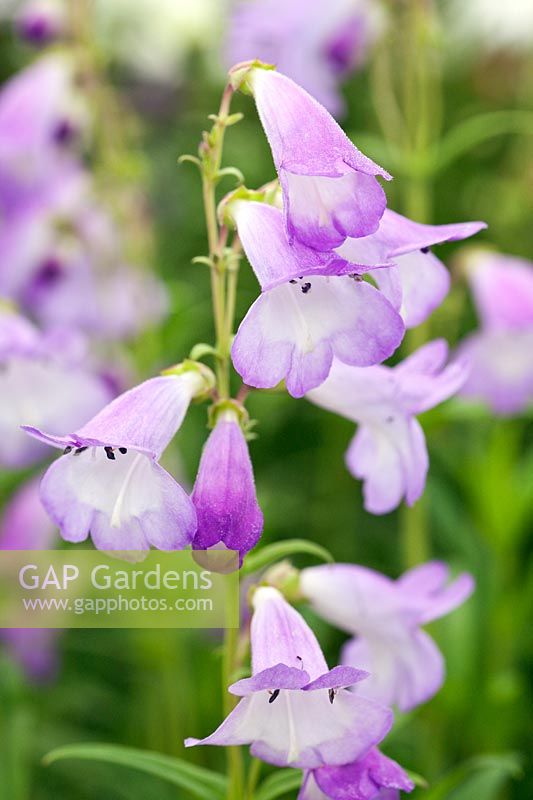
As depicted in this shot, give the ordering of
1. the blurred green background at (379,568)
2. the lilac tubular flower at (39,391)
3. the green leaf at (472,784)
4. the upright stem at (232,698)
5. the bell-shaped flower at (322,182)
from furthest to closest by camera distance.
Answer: the blurred green background at (379,568), the lilac tubular flower at (39,391), the green leaf at (472,784), the upright stem at (232,698), the bell-shaped flower at (322,182)

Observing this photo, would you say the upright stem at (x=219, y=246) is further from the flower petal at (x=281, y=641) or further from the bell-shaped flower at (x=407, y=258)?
the flower petal at (x=281, y=641)

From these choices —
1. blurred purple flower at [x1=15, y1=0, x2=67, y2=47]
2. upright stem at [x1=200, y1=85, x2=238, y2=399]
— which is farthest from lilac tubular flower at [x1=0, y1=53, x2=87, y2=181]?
upright stem at [x1=200, y1=85, x2=238, y2=399]

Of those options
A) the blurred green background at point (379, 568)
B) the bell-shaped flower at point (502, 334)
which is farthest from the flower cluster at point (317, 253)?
the bell-shaped flower at point (502, 334)

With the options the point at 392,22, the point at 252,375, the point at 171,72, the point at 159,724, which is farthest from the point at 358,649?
A: the point at 171,72

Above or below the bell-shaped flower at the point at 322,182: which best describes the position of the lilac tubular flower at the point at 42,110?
above

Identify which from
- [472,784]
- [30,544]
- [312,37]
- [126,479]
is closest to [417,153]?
[312,37]
